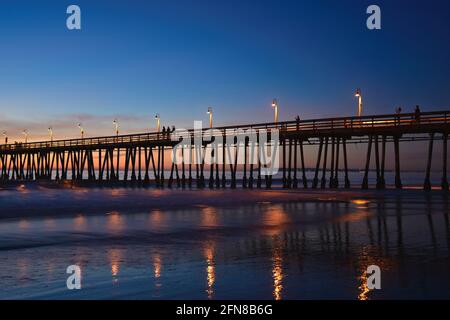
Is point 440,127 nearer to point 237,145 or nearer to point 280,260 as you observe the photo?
point 237,145

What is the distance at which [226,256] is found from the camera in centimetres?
838

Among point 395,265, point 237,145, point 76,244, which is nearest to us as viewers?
point 395,265

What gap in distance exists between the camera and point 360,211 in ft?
56.8

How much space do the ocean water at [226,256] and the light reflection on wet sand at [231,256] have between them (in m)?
0.02

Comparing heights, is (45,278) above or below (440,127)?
below

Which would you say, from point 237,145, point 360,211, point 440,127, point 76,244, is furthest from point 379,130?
point 76,244

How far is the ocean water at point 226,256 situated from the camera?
598 centimetres

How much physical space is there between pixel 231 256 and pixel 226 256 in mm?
78

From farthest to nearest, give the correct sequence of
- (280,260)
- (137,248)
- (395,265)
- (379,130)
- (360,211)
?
(379,130) < (360,211) < (137,248) < (280,260) < (395,265)

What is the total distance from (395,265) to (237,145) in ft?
112

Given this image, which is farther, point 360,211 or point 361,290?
point 360,211

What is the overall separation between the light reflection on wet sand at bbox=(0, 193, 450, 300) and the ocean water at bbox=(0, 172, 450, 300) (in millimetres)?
16

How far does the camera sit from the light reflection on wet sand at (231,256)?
6027mm

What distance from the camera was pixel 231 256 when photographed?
27.5 feet
